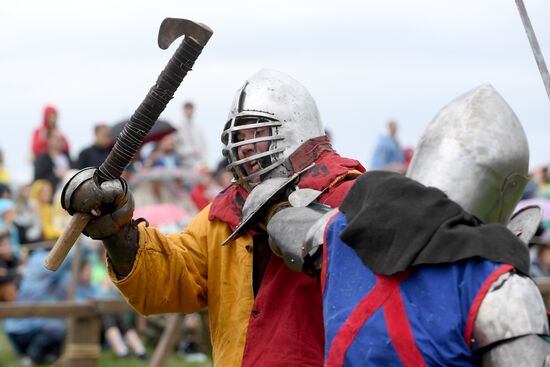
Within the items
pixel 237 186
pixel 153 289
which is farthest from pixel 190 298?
pixel 237 186

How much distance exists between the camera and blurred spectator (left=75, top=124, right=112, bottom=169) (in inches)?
438

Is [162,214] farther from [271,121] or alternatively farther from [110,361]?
[271,121]

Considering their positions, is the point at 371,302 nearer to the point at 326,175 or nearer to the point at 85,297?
the point at 326,175

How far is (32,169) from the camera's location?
39.8ft

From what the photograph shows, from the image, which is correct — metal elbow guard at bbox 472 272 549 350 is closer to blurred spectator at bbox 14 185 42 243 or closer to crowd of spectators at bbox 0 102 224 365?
crowd of spectators at bbox 0 102 224 365

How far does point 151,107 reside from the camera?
4.56 meters

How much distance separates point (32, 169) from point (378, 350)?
30.1 ft

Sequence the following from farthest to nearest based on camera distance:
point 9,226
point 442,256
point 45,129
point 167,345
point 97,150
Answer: point 45,129 → point 97,150 → point 9,226 → point 167,345 → point 442,256

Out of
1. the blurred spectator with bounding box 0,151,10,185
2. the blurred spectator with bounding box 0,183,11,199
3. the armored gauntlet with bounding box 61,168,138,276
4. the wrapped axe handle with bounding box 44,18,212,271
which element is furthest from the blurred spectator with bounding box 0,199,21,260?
the wrapped axe handle with bounding box 44,18,212,271

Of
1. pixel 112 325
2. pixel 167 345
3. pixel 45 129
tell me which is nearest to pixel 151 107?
pixel 167 345

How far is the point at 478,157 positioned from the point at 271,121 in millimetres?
1377

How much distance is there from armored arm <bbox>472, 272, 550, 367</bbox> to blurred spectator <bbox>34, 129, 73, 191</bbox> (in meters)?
8.84

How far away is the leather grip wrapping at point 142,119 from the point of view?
4531 mm

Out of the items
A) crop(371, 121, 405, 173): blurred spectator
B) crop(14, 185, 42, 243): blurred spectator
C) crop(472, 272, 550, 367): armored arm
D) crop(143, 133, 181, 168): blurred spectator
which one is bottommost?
crop(371, 121, 405, 173): blurred spectator
